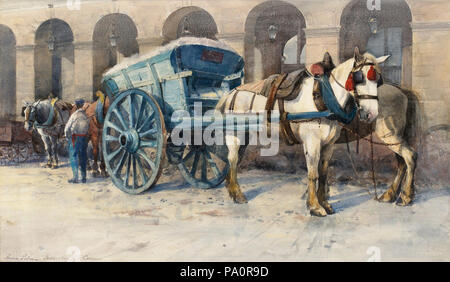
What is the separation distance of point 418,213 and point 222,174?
101 inches

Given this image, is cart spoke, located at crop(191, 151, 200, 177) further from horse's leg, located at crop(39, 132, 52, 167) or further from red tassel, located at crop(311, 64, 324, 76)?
horse's leg, located at crop(39, 132, 52, 167)

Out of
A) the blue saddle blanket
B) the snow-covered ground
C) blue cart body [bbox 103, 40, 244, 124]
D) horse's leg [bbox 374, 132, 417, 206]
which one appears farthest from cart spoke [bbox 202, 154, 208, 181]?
horse's leg [bbox 374, 132, 417, 206]

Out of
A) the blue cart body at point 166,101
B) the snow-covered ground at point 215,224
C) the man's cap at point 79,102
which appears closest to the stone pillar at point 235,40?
the blue cart body at point 166,101

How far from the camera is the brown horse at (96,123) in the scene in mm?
6234

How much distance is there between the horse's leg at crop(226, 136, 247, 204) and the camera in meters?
5.05

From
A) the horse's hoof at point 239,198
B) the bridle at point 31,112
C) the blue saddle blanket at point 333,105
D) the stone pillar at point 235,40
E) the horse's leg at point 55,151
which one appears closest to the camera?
the blue saddle blanket at point 333,105

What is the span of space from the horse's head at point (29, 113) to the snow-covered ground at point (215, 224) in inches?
52.8

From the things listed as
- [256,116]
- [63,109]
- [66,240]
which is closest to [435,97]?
[256,116]

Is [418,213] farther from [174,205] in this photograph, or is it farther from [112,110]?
[112,110]

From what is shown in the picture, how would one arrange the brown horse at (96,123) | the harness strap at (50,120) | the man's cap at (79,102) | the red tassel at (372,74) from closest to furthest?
the red tassel at (372,74)
the brown horse at (96,123)
the man's cap at (79,102)
the harness strap at (50,120)

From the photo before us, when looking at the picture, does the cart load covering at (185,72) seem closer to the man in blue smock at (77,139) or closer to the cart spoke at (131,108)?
the cart spoke at (131,108)

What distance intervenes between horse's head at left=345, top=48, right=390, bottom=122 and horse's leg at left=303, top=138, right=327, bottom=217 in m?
0.64

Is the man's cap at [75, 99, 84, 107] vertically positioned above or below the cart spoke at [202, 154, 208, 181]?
above

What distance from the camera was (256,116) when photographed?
15.8ft
